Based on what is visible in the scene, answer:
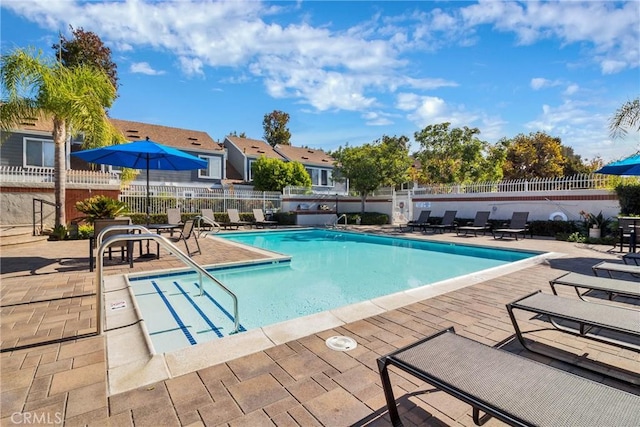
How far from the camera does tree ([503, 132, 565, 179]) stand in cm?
2791

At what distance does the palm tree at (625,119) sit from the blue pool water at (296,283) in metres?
4.74

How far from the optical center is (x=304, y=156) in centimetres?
2950

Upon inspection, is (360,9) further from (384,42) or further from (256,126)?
(256,126)

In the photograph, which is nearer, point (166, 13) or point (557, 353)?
point (557, 353)

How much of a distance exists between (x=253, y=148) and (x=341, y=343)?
26.4 meters

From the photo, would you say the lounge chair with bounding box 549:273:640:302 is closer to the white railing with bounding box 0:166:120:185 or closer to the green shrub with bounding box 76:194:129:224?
the green shrub with bounding box 76:194:129:224

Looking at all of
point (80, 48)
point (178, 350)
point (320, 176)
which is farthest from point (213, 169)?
point (178, 350)

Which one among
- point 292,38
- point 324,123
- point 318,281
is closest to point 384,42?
point 292,38

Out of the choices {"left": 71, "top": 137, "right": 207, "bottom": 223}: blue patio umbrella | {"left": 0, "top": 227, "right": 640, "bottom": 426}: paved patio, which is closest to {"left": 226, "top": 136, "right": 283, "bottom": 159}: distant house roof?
{"left": 71, "top": 137, "right": 207, "bottom": 223}: blue patio umbrella

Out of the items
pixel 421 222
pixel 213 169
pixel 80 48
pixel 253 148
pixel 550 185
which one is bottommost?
pixel 421 222

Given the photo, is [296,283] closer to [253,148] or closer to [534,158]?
[253,148]

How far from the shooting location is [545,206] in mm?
13836

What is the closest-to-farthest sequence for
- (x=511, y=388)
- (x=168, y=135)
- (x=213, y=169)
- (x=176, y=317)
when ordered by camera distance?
(x=511, y=388) → (x=176, y=317) → (x=168, y=135) → (x=213, y=169)

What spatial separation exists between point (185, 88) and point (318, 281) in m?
15.1
